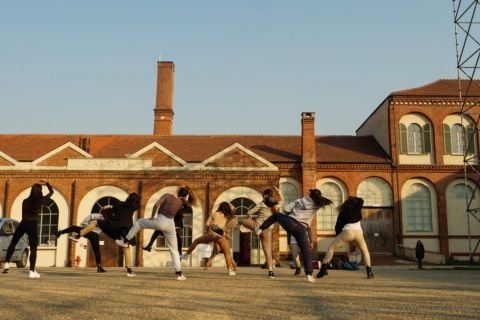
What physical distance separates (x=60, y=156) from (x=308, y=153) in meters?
13.9

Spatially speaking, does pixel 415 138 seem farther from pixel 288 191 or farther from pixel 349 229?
pixel 349 229

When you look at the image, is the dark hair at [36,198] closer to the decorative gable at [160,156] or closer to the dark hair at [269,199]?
the dark hair at [269,199]

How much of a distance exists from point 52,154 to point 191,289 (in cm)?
2110

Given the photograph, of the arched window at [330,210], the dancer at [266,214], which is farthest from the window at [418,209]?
the dancer at [266,214]

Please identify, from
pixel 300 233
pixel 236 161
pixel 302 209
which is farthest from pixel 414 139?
pixel 300 233

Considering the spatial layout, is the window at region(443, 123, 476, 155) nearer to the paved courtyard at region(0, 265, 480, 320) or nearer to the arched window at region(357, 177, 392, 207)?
the arched window at region(357, 177, 392, 207)

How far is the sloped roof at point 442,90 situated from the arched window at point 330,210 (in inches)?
285

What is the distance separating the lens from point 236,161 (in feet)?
85.4

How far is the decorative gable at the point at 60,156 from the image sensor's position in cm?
2647

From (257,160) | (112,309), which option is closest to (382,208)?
(257,160)

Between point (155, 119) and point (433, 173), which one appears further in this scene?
point (155, 119)

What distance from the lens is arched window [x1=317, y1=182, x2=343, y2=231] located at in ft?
99.5

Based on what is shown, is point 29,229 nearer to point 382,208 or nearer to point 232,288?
point 232,288

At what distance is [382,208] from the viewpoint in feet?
101
